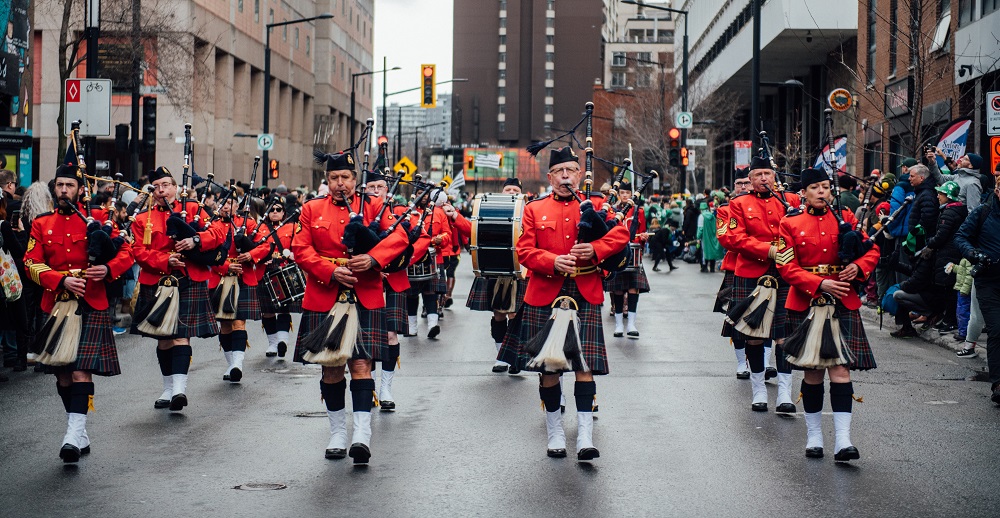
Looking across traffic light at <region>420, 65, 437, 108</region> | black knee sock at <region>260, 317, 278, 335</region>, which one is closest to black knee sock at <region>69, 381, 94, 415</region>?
black knee sock at <region>260, 317, 278, 335</region>

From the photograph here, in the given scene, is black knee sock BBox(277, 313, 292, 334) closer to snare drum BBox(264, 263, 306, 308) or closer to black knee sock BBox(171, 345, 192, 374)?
snare drum BBox(264, 263, 306, 308)

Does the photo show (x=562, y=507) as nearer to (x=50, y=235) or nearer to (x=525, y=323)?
(x=525, y=323)

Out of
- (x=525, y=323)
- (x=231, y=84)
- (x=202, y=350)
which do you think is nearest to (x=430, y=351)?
(x=202, y=350)

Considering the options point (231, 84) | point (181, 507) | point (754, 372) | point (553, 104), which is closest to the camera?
point (181, 507)

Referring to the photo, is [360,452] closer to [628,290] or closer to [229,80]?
[628,290]

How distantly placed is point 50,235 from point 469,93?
410 ft

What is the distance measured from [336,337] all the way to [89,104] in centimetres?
1040

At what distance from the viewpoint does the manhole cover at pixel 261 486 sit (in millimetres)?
6961

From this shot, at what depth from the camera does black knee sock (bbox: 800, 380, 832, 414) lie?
7934 millimetres

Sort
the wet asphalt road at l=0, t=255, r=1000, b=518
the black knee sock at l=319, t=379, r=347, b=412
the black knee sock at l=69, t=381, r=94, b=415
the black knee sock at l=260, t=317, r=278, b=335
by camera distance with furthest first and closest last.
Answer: the black knee sock at l=260, t=317, r=278, b=335
the black knee sock at l=69, t=381, r=94, b=415
the black knee sock at l=319, t=379, r=347, b=412
the wet asphalt road at l=0, t=255, r=1000, b=518

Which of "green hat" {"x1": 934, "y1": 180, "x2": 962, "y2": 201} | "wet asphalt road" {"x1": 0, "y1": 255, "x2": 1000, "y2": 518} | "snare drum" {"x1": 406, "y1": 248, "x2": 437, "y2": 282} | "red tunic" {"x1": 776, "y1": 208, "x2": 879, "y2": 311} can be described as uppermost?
"green hat" {"x1": 934, "y1": 180, "x2": 962, "y2": 201}

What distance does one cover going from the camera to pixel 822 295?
8008 mm

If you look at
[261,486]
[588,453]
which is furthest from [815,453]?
[261,486]

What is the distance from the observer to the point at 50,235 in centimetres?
818
